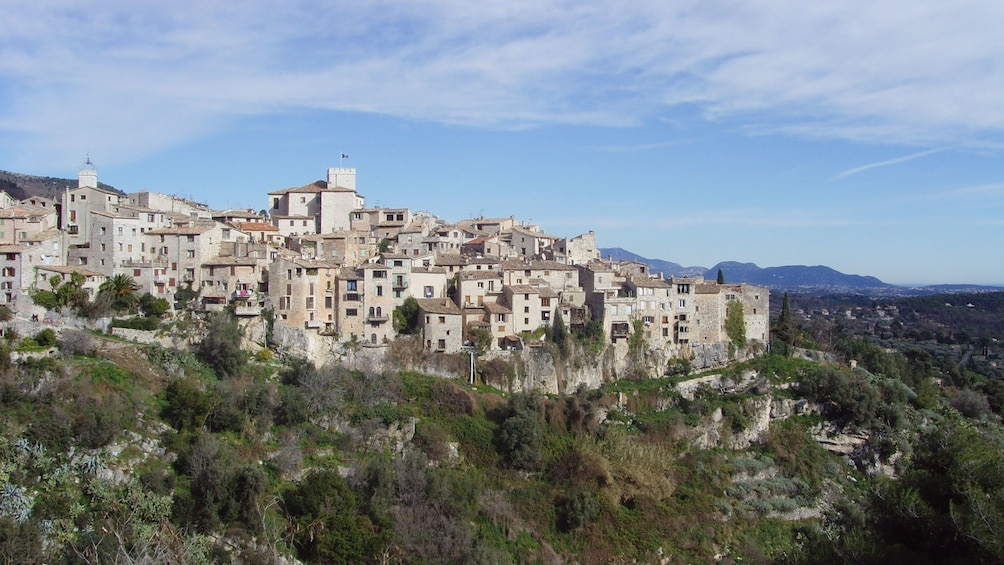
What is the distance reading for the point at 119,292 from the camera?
42.9 metres

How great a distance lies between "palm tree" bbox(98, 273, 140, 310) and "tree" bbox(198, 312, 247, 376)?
5.09m

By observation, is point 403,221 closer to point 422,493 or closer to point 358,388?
point 358,388

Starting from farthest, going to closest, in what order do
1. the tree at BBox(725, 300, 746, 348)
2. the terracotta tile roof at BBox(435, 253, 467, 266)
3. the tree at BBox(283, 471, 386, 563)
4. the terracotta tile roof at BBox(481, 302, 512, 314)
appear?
the tree at BBox(725, 300, 746, 348) → the terracotta tile roof at BBox(435, 253, 467, 266) → the terracotta tile roof at BBox(481, 302, 512, 314) → the tree at BBox(283, 471, 386, 563)

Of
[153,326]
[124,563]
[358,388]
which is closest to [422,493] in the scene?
[358,388]

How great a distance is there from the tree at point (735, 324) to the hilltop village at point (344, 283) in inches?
12.2

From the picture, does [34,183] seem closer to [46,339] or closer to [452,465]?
[46,339]

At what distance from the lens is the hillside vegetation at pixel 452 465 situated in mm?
28406

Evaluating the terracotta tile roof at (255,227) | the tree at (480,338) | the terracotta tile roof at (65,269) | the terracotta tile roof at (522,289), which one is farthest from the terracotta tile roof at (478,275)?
the terracotta tile roof at (65,269)

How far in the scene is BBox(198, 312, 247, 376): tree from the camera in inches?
1586

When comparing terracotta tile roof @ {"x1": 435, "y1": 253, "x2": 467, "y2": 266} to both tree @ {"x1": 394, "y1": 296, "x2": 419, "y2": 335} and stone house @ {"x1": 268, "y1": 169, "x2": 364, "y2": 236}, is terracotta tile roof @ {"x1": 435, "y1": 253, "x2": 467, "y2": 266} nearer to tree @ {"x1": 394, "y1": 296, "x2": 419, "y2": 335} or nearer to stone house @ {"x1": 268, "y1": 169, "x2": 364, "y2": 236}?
tree @ {"x1": 394, "y1": 296, "x2": 419, "y2": 335}

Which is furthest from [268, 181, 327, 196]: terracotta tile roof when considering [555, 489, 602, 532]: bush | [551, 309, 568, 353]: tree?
[555, 489, 602, 532]: bush

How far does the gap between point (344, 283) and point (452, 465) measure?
1251cm

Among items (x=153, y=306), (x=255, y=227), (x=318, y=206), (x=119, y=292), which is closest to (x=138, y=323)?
(x=153, y=306)

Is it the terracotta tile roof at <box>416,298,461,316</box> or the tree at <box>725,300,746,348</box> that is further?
the tree at <box>725,300,746,348</box>
